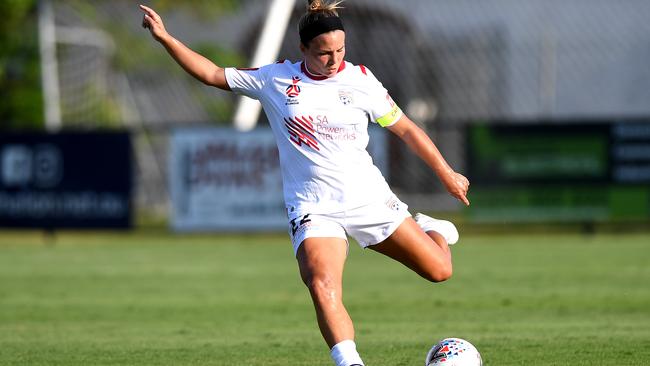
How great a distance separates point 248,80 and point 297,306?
540 cm

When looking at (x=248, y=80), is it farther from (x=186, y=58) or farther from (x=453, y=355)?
(x=453, y=355)

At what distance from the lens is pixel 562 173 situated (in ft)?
71.5

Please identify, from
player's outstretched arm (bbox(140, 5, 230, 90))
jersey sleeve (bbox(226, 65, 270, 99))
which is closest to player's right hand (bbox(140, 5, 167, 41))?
player's outstretched arm (bbox(140, 5, 230, 90))

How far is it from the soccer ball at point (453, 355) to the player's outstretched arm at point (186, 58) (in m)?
2.09

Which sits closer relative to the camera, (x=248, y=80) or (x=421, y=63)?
(x=248, y=80)

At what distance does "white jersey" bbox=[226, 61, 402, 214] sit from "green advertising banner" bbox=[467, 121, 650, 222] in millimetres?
15205

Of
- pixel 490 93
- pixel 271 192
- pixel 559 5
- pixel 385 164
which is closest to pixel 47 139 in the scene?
pixel 271 192

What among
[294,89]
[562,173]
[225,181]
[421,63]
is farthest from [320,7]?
[421,63]

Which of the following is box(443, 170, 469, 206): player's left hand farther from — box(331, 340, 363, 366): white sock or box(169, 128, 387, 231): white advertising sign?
box(169, 128, 387, 231): white advertising sign

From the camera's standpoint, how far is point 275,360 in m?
8.20

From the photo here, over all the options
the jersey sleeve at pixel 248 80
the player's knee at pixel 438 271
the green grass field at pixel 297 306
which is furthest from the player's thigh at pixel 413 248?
the jersey sleeve at pixel 248 80

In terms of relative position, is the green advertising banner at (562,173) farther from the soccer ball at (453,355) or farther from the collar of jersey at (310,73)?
the collar of jersey at (310,73)

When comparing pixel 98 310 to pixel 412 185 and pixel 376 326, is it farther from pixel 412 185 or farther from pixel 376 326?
pixel 412 185

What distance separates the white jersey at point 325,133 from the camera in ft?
22.5
